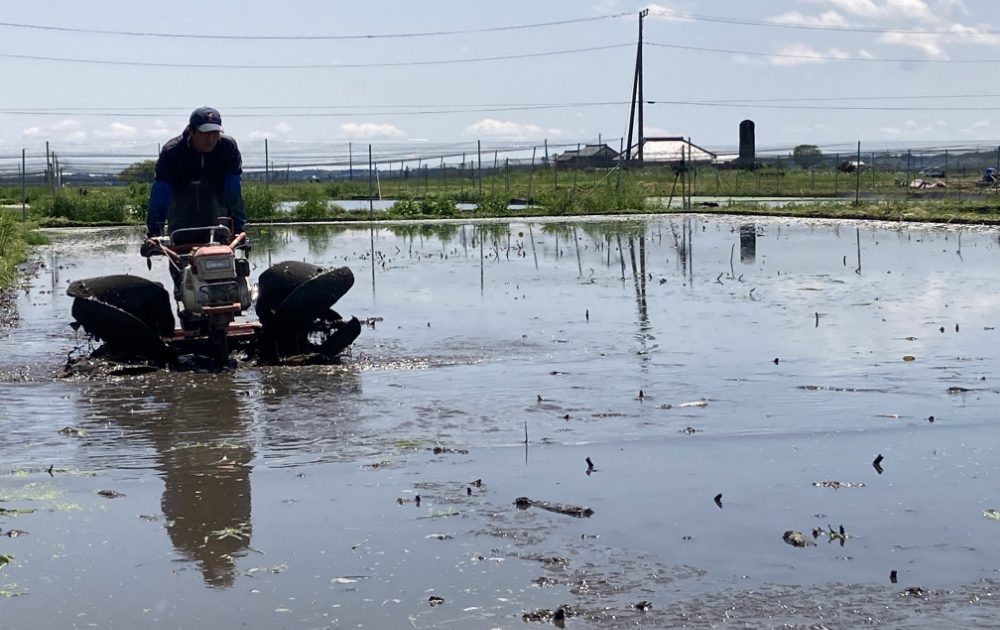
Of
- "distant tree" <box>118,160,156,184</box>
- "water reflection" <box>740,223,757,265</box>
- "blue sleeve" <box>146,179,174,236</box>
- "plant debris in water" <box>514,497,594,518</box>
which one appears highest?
"distant tree" <box>118,160,156,184</box>

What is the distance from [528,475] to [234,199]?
482 centimetres

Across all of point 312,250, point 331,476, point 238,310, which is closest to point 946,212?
point 312,250

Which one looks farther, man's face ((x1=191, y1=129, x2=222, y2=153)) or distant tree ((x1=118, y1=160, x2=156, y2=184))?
distant tree ((x1=118, y1=160, x2=156, y2=184))

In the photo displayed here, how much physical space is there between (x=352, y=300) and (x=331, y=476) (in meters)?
9.45

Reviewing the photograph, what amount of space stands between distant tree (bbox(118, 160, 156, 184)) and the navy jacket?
41.2 meters

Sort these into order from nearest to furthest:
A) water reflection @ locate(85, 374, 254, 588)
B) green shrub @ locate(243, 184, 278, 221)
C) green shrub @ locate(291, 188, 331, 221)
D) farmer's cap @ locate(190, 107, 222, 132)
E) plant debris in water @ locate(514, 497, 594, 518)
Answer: water reflection @ locate(85, 374, 254, 588) < plant debris in water @ locate(514, 497, 594, 518) < farmer's cap @ locate(190, 107, 222, 132) < green shrub @ locate(243, 184, 278, 221) < green shrub @ locate(291, 188, 331, 221)

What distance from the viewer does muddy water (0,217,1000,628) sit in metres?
5.53

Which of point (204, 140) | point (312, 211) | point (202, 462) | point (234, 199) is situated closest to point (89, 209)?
point (312, 211)

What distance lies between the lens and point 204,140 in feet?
35.6

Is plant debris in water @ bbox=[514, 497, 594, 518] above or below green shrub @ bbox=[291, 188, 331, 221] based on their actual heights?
below

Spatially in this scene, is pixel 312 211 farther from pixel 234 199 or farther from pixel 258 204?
pixel 234 199

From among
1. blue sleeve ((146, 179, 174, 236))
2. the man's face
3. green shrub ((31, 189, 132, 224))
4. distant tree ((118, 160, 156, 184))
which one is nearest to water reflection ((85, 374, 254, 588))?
blue sleeve ((146, 179, 174, 236))

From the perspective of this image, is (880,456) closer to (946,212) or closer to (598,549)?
(598,549)

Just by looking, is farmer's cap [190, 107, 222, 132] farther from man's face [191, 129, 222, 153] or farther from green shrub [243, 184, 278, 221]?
green shrub [243, 184, 278, 221]
